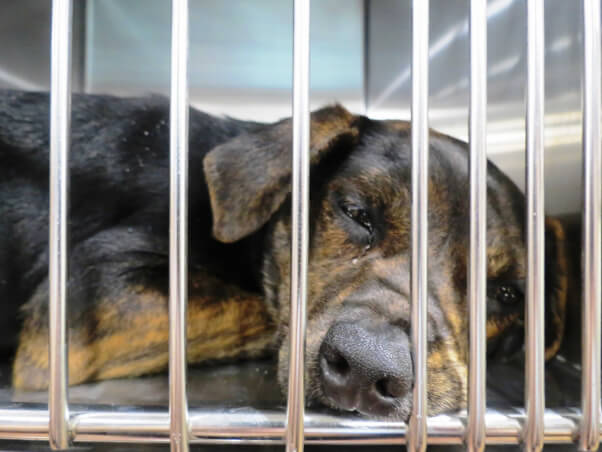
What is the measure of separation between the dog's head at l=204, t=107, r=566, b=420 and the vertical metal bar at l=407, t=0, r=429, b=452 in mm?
140

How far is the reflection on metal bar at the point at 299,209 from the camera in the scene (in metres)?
0.55

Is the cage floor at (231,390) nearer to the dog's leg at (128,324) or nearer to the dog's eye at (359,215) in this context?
the dog's leg at (128,324)

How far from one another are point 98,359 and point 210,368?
21 centimetres

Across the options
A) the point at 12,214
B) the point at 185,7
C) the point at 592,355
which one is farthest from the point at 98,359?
the point at 592,355

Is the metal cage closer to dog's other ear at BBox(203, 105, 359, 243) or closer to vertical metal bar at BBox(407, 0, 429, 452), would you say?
vertical metal bar at BBox(407, 0, 429, 452)

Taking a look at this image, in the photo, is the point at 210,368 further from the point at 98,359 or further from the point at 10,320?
the point at 10,320

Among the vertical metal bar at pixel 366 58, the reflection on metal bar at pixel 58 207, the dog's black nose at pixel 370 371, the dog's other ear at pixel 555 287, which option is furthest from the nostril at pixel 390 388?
the vertical metal bar at pixel 366 58

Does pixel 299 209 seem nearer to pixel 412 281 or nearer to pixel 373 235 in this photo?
pixel 412 281

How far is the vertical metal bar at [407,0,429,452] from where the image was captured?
562mm

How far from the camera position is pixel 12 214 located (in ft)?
3.40

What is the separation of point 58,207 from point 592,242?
61 cm

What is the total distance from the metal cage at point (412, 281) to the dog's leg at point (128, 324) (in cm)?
29

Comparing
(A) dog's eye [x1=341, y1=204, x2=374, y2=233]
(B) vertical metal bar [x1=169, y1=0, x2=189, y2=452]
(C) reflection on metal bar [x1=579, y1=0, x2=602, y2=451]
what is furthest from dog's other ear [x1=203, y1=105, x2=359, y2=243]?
(C) reflection on metal bar [x1=579, y1=0, x2=602, y2=451]

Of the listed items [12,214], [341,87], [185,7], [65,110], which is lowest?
[12,214]
